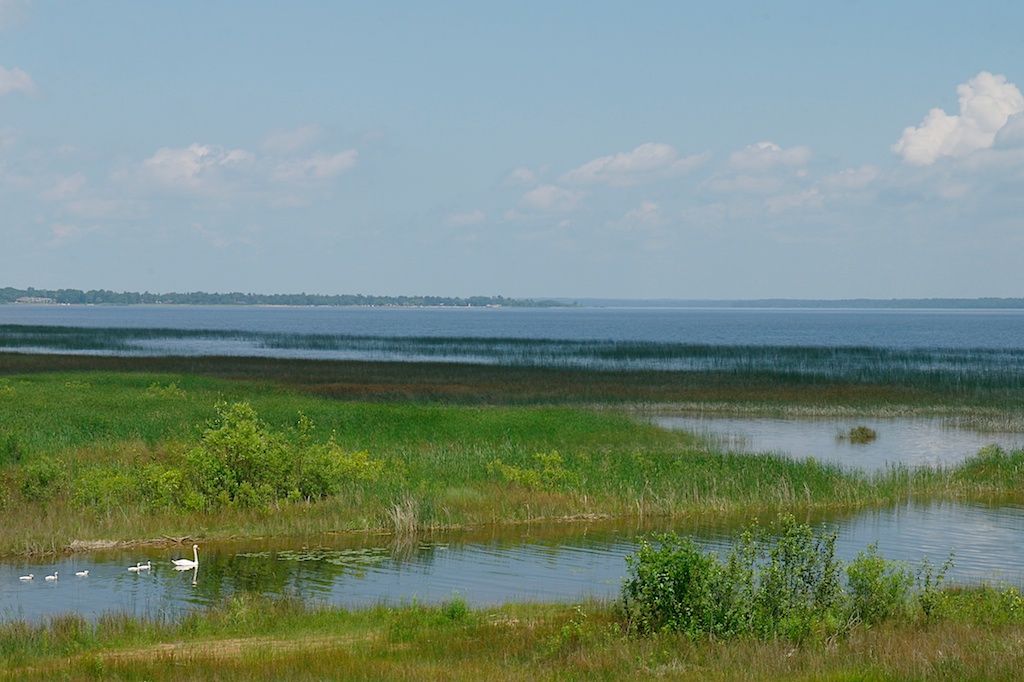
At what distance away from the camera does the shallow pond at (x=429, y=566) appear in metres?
18.2

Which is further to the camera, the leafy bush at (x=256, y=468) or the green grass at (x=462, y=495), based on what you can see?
the leafy bush at (x=256, y=468)

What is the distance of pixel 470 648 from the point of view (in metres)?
13.8

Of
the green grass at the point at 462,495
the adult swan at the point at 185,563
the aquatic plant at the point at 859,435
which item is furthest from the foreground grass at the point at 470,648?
the aquatic plant at the point at 859,435

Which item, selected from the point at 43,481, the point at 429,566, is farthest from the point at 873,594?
the point at 43,481

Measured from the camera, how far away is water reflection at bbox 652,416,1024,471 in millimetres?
37000

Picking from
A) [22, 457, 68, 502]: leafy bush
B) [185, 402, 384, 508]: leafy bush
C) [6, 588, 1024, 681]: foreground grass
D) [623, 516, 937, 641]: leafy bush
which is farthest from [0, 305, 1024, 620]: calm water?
[22, 457, 68, 502]: leafy bush

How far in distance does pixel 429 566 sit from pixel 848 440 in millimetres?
25779

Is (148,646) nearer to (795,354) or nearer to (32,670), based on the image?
(32,670)

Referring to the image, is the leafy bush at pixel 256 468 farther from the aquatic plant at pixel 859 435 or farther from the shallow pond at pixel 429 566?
the aquatic plant at pixel 859 435

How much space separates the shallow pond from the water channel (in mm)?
24

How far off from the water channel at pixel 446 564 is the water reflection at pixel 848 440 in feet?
29.3

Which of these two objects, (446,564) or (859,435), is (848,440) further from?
(446,564)

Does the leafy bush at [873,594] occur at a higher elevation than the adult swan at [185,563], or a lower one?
higher

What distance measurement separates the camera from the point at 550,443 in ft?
116
